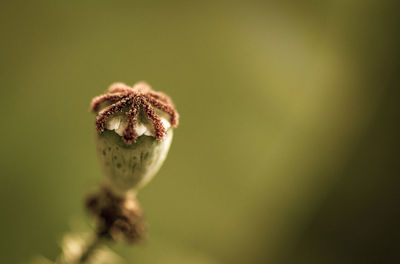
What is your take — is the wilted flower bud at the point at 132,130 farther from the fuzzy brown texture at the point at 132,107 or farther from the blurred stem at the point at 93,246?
the blurred stem at the point at 93,246

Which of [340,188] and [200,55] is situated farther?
[340,188]

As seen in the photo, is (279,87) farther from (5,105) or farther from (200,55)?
(5,105)

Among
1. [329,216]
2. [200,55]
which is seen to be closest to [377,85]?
[329,216]

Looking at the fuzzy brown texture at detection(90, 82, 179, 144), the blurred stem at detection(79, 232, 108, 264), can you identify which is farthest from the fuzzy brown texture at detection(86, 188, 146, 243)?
the fuzzy brown texture at detection(90, 82, 179, 144)

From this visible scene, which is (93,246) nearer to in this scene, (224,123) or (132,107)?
(132,107)

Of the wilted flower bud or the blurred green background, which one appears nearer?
the wilted flower bud

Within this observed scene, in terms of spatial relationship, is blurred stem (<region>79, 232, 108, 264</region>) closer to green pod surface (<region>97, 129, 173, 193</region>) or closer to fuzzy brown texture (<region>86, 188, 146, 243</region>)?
fuzzy brown texture (<region>86, 188, 146, 243</region>)
